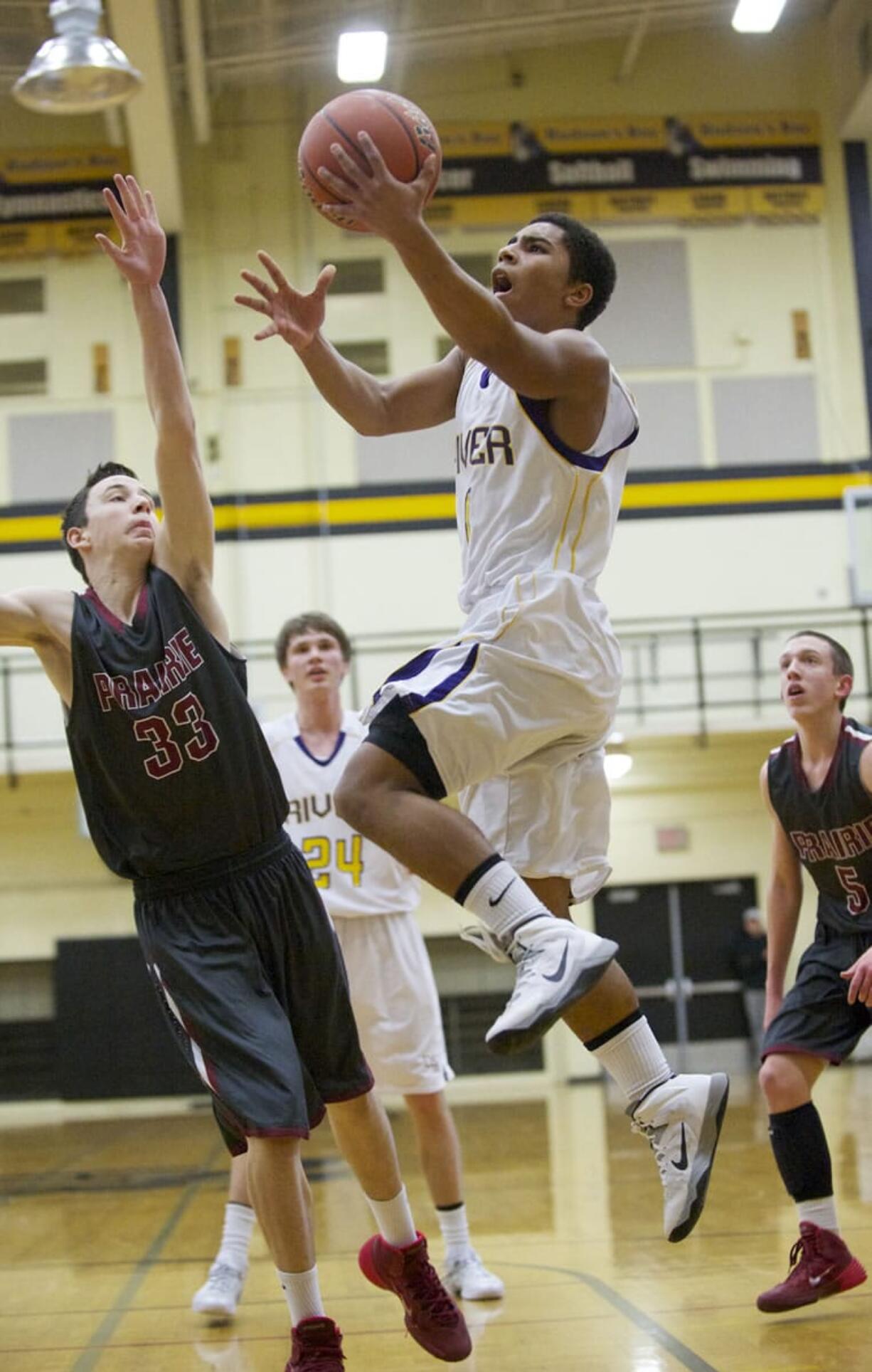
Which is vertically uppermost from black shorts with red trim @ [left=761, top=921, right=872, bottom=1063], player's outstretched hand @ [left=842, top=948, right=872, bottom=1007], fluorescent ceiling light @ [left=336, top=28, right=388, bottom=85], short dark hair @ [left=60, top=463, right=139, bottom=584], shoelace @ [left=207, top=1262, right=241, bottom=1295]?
fluorescent ceiling light @ [left=336, top=28, right=388, bottom=85]

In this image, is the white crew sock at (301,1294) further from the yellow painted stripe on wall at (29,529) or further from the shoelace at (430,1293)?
the yellow painted stripe on wall at (29,529)

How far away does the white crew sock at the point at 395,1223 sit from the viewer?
423 cm

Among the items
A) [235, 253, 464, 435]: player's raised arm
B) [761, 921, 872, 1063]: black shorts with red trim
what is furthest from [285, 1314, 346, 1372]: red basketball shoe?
[235, 253, 464, 435]: player's raised arm

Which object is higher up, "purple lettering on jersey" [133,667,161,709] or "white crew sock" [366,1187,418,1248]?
"purple lettering on jersey" [133,667,161,709]

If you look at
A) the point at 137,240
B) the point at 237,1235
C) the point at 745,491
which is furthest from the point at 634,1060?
the point at 745,491

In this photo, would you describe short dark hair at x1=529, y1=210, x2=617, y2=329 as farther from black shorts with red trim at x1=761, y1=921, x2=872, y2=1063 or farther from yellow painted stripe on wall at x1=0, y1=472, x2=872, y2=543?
yellow painted stripe on wall at x1=0, y1=472, x2=872, y2=543

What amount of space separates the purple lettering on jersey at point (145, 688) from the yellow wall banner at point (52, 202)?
43.4ft

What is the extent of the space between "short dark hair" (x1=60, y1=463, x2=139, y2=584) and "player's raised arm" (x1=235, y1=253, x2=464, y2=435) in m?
0.59

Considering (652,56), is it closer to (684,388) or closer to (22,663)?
(684,388)

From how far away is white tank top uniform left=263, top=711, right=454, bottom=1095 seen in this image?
5.82 m

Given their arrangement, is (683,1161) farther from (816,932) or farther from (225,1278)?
A: (225,1278)

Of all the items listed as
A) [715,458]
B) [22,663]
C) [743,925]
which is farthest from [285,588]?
[743,925]

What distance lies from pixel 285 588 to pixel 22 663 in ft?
8.93

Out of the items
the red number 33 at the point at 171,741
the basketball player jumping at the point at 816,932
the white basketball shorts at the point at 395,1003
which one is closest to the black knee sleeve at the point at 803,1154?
the basketball player jumping at the point at 816,932
